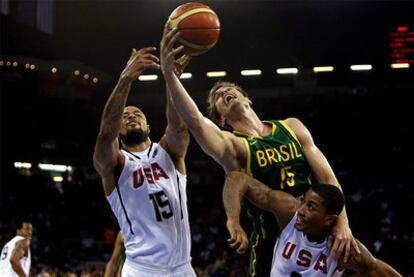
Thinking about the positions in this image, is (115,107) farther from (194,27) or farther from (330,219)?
(330,219)

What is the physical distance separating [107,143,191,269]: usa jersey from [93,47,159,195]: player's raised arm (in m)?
0.10

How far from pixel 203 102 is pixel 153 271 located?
16607 mm

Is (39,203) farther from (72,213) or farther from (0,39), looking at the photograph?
(0,39)

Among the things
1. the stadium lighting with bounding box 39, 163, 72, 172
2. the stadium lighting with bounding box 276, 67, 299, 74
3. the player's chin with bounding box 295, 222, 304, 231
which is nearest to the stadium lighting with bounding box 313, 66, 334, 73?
the stadium lighting with bounding box 276, 67, 299, 74

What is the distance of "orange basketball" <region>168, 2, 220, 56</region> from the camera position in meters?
4.04

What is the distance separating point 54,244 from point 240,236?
17.4 meters

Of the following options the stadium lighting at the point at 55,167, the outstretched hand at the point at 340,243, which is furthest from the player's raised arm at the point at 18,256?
the stadium lighting at the point at 55,167

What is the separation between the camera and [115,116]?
4.27 metres

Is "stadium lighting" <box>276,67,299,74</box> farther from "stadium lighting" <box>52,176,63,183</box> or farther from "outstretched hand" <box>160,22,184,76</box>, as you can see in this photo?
"outstretched hand" <box>160,22,184,76</box>

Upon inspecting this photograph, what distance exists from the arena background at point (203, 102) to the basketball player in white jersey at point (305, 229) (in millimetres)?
11271

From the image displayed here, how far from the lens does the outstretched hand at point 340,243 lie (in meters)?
3.58

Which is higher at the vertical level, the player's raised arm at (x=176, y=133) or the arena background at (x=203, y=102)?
the player's raised arm at (x=176, y=133)

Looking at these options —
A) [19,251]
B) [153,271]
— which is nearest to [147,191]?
[153,271]

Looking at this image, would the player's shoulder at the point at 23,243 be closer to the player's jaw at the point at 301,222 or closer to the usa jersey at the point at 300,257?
the usa jersey at the point at 300,257
